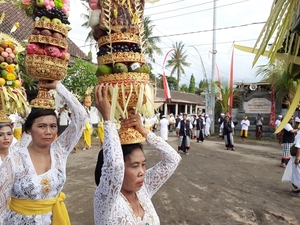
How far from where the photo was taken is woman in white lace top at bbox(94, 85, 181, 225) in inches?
61.4

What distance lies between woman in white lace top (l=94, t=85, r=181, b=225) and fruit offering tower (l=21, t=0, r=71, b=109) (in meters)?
1.10

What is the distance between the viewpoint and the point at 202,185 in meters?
7.06

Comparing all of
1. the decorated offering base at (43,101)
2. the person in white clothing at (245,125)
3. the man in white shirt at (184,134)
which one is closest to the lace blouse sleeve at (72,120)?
the decorated offering base at (43,101)

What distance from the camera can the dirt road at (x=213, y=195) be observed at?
486 cm

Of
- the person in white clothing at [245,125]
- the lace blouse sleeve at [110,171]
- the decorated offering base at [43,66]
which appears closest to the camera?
the lace blouse sleeve at [110,171]

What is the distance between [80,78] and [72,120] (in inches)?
415

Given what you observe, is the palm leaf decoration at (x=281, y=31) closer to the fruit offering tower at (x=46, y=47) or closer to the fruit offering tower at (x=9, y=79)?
the fruit offering tower at (x=46, y=47)

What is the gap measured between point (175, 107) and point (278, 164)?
2484cm

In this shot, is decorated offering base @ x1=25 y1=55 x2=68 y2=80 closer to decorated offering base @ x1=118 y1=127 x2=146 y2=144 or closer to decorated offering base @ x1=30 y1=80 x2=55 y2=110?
decorated offering base @ x1=30 y1=80 x2=55 y2=110

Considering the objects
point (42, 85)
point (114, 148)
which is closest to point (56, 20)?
point (42, 85)

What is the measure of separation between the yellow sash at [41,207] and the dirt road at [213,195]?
7.38 ft

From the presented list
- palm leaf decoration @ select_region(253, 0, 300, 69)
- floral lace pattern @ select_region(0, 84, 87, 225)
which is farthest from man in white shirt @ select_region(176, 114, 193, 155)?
palm leaf decoration @ select_region(253, 0, 300, 69)

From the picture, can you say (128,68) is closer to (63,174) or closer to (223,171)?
(63,174)

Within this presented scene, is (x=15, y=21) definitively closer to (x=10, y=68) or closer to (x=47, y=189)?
(x=10, y=68)
